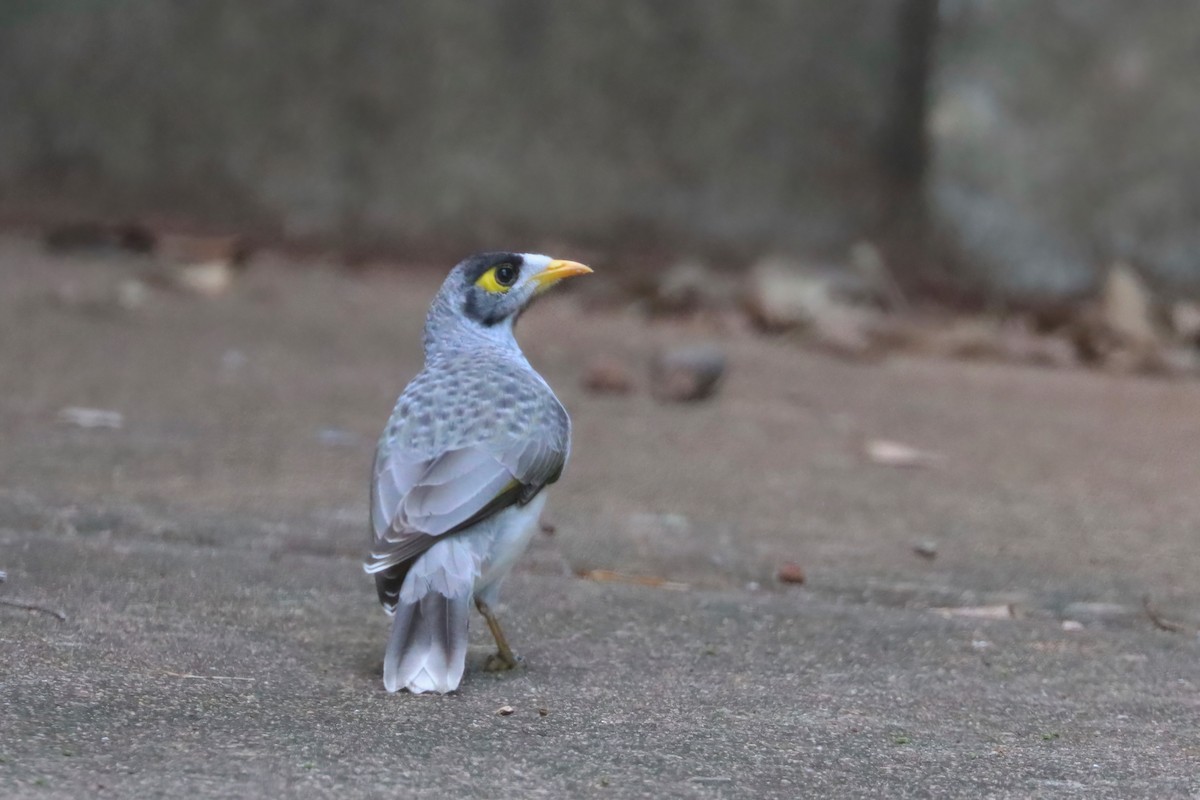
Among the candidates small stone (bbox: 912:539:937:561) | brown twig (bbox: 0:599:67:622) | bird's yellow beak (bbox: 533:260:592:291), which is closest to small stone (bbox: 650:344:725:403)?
small stone (bbox: 912:539:937:561)

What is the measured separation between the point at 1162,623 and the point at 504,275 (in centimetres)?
172

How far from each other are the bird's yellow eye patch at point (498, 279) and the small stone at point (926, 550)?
129 centimetres

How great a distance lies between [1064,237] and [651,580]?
457 centimetres

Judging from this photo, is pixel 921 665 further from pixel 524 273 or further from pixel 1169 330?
pixel 1169 330

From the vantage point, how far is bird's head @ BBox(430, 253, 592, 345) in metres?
4.10

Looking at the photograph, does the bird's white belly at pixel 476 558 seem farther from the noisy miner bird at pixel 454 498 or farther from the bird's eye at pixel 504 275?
the bird's eye at pixel 504 275

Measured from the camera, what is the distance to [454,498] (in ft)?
10.8

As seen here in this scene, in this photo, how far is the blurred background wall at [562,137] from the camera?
8023 millimetres

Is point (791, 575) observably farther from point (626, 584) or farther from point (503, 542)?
point (503, 542)

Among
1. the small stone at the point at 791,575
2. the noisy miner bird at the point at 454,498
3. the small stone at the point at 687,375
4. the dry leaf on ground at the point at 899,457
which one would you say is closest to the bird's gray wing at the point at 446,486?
the noisy miner bird at the point at 454,498

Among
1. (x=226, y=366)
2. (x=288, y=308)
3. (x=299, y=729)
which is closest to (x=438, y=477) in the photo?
(x=299, y=729)

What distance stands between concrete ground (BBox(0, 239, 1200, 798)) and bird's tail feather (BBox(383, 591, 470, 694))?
0.07m

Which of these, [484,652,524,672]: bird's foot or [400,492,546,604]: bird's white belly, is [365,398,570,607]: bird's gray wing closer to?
[400,492,546,604]: bird's white belly

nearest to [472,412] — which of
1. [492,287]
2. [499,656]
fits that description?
[499,656]
